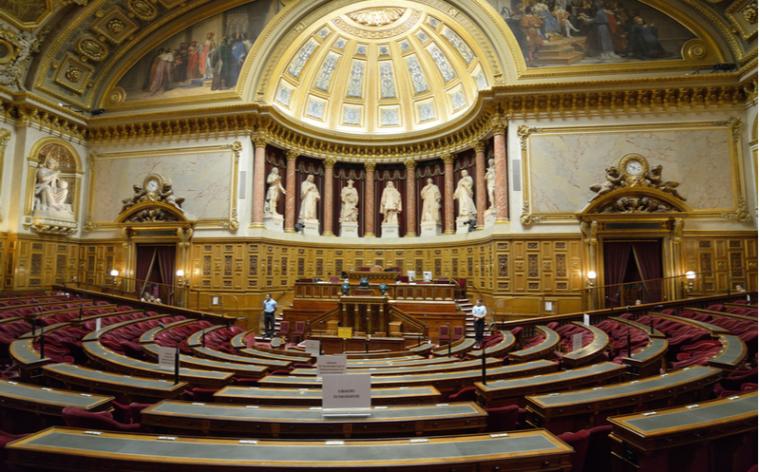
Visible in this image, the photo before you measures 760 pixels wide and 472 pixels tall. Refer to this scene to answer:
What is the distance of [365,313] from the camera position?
16.5 meters

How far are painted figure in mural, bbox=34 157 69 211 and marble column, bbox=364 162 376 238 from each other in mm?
14943

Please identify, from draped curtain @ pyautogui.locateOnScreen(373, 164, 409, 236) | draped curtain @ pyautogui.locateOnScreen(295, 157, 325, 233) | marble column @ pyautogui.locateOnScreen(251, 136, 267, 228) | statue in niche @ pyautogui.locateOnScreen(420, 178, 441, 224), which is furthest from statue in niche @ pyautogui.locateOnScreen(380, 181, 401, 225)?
marble column @ pyautogui.locateOnScreen(251, 136, 267, 228)

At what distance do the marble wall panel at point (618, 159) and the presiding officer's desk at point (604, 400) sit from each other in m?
13.6

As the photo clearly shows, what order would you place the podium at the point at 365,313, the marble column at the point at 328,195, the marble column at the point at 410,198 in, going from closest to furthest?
1. the podium at the point at 365,313
2. the marble column at the point at 328,195
3. the marble column at the point at 410,198

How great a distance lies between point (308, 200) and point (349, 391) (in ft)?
65.6

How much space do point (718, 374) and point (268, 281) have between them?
17407 mm

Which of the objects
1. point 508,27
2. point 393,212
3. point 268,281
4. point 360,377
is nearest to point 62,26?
point 268,281

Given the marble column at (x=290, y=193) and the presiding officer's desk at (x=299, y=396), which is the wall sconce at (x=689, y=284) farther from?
the marble column at (x=290, y=193)

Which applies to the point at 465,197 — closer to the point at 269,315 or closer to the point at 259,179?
the point at 259,179

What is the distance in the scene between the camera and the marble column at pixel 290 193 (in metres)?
21.9

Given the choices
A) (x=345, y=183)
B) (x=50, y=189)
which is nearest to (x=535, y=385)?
(x=345, y=183)

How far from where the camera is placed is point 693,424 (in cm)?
306

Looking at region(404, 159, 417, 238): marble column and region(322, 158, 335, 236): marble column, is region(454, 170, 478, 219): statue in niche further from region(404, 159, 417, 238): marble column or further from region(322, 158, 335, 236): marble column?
region(322, 158, 335, 236): marble column

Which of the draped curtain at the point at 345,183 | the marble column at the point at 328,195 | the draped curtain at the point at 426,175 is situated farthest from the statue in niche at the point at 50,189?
the draped curtain at the point at 426,175
